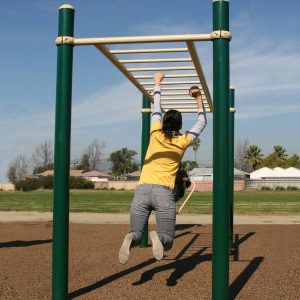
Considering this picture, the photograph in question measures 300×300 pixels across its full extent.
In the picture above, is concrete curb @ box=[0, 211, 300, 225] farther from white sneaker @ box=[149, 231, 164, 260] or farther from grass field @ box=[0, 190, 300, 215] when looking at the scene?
white sneaker @ box=[149, 231, 164, 260]

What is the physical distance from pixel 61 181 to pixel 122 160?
386 ft

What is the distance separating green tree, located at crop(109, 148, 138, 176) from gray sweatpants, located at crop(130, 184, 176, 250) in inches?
4543

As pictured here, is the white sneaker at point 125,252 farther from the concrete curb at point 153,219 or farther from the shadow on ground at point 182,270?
the concrete curb at point 153,219

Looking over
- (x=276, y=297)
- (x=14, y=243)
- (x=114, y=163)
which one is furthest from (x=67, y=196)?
(x=114, y=163)

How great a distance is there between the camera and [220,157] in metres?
3.99

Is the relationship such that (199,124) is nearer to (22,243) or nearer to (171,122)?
(171,122)

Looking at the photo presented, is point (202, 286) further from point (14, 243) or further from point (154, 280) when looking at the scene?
point (14, 243)

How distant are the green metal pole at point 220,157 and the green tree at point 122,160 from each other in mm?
115648

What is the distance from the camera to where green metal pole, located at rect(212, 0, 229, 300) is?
3.97 metres

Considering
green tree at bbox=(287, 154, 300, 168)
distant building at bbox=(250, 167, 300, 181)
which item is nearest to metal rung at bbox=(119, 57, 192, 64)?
distant building at bbox=(250, 167, 300, 181)

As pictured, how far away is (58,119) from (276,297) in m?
2.53

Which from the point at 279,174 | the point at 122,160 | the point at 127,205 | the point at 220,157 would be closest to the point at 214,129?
the point at 220,157

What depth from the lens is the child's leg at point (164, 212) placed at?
4129 millimetres

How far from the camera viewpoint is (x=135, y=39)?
430 cm
